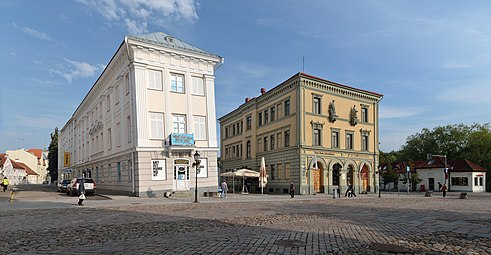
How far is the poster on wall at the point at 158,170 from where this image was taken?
29359mm

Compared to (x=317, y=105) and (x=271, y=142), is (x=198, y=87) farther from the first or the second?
(x=271, y=142)

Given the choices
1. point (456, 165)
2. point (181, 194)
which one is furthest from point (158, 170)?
point (456, 165)

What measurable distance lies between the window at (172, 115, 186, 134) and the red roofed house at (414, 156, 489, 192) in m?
42.9

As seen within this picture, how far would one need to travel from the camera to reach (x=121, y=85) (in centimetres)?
3238

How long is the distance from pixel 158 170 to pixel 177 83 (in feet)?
24.9

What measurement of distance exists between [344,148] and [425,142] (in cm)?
4266

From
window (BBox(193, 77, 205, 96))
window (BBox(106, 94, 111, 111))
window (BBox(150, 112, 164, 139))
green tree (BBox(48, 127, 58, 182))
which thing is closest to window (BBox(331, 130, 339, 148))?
window (BBox(193, 77, 205, 96))

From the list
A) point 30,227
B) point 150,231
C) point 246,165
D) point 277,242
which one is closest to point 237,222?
point 150,231

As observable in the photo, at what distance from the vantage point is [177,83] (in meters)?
31.4

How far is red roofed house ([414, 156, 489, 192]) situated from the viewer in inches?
2237

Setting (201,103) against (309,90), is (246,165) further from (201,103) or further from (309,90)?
(201,103)

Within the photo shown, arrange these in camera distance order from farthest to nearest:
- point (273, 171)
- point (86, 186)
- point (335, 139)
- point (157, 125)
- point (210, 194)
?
point (273, 171)
point (335, 139)
point (210, 194)
point (86, 186)
point (157, 125)

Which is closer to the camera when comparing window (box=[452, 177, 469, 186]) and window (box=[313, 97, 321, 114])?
window (box=[313, 97, 321, 114])

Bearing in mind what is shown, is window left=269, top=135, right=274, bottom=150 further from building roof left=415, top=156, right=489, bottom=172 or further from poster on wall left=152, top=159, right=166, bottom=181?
building roof left=415, top=156, right=489, bottom=172
